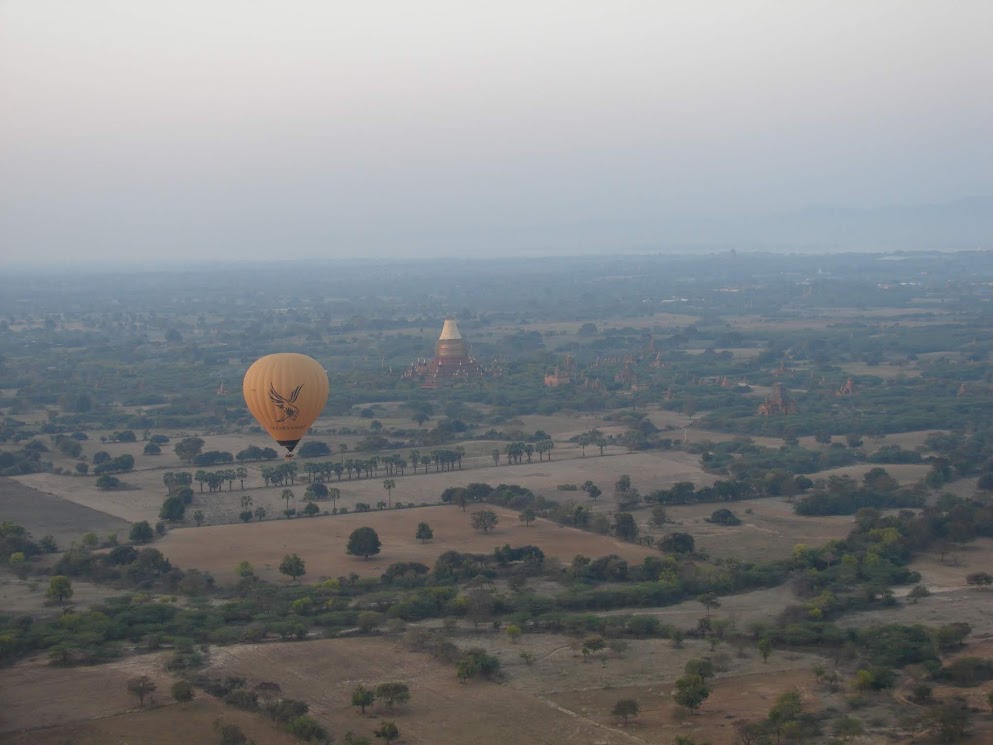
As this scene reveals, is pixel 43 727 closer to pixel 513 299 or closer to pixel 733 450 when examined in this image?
pixel 733 450

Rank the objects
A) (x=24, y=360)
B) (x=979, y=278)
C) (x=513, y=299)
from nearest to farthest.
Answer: (x=24, y=360) → (x=513, y=299) → (x=979, y=278)

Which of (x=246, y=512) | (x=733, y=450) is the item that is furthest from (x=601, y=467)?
(x=246, y=512)

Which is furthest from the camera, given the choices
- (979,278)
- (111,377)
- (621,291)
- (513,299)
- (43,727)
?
(979,278)

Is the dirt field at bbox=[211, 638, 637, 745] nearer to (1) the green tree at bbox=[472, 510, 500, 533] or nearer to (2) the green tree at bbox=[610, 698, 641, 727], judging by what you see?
(2) the green tree at bbox=[610, 698, 641, 727]

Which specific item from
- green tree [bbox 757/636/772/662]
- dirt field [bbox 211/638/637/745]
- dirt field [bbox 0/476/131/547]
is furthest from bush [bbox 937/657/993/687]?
dirt field [bbox 0/476/131/547]

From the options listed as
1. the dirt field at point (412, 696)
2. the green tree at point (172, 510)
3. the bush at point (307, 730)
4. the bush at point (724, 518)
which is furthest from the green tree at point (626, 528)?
the bush at point (307, 730)

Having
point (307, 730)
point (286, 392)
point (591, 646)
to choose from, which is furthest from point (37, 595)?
point (591, 646)

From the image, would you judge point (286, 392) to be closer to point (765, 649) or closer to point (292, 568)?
point (292, 568)

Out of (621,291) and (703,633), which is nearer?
(703,633)
